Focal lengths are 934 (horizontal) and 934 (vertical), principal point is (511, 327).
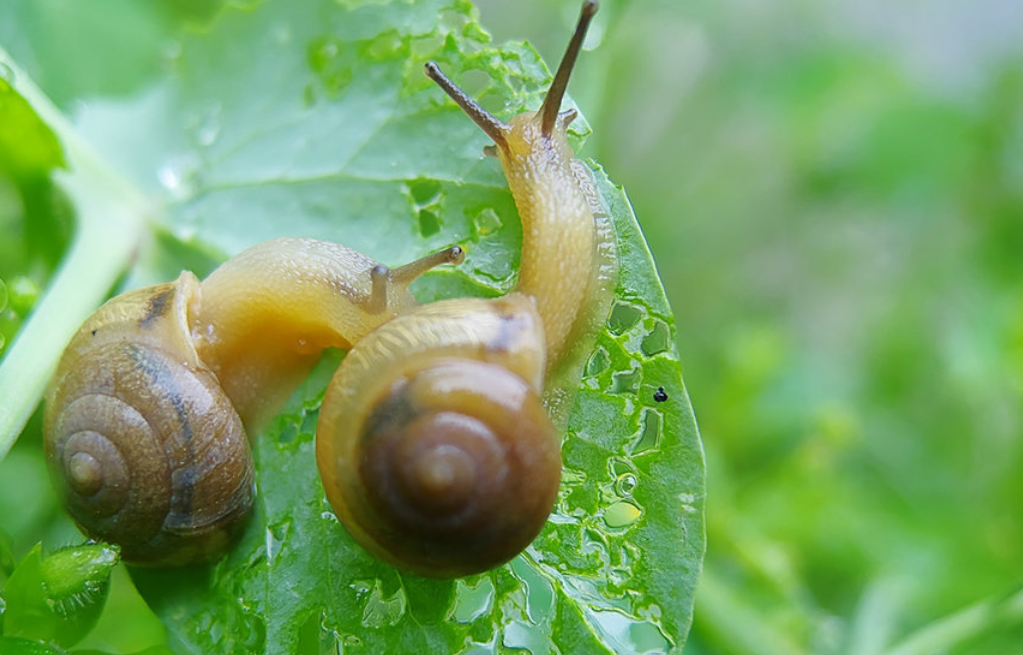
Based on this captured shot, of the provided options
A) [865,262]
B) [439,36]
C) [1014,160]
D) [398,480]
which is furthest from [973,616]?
[865,262]

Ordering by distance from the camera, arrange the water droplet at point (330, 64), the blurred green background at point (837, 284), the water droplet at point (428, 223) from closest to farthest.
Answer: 1. the water droplet at point (428, 223)
2. the water droplet at point (330, 64)
3. the blurred green background at point (837, 284)

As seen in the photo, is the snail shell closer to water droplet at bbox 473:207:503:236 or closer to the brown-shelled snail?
the brown-shelled snail

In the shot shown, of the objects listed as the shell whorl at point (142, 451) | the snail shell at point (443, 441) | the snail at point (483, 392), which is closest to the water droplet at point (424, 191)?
the snail at point (483, 392)

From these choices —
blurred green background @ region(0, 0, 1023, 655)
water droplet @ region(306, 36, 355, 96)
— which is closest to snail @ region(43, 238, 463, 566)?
blurred green background @ region(0, 0, 1023, 655)

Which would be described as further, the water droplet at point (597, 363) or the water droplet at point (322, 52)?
the water droplet at point (322, 52)

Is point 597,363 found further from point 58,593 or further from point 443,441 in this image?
point 58,593

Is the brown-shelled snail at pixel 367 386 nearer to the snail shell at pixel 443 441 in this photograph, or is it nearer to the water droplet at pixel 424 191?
the snail shell at pixel 443 441

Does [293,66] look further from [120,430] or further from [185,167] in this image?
[120,430]

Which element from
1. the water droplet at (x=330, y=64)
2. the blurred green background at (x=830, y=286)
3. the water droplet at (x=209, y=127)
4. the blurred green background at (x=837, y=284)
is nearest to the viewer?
the water droplet at (x=330, y=64)

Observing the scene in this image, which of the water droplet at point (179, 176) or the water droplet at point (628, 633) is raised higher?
the water droplet at point (179, 176)
